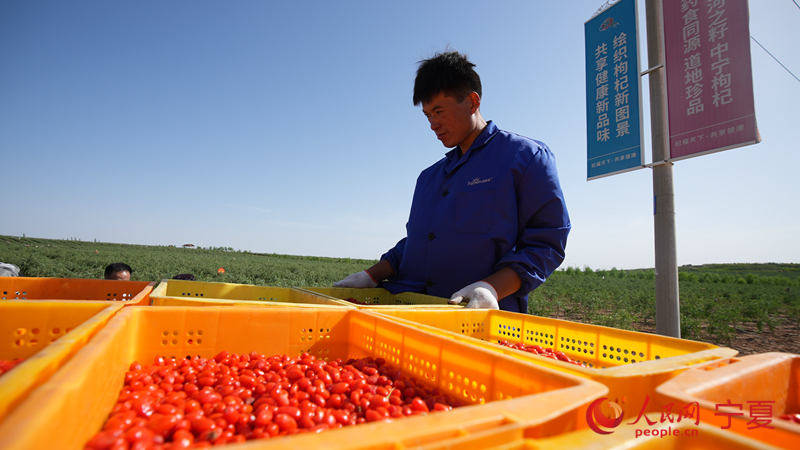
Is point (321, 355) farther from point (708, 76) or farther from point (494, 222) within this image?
point (708, 76)

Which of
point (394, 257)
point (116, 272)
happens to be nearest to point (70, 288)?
point (394, 257)

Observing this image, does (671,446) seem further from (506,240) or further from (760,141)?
(760,141)

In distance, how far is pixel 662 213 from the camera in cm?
420

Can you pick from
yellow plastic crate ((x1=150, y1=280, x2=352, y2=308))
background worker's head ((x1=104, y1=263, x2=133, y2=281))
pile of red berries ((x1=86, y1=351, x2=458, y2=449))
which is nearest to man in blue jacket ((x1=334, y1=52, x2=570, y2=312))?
yellow plastic crate ((x1=150, y1=280, x2=352, y2=308))

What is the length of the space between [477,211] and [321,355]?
1366 mm

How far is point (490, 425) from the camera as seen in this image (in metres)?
0.55

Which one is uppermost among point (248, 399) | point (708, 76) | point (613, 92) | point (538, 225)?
point (613, 92)

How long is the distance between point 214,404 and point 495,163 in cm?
203

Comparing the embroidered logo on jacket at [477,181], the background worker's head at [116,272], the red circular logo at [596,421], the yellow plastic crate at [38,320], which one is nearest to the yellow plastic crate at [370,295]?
the embroidered logo on jacket at [477,181]

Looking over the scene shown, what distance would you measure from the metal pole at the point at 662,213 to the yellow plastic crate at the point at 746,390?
3406mm

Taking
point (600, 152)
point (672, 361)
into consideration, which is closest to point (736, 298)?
point (600, 152)

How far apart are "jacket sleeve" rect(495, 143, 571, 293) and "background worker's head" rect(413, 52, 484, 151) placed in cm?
58

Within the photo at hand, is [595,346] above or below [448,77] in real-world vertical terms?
below

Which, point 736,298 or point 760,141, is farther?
point 736,298
